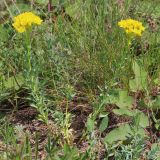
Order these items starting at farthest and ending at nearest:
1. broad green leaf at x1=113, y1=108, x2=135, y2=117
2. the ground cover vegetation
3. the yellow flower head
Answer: broad green leaf at x1=113, y1=108, x2=135, y2=117 → the ground cover vegetation → the yellow flower head

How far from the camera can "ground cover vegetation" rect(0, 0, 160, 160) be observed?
1698 mm

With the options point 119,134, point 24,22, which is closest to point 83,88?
point 119,134

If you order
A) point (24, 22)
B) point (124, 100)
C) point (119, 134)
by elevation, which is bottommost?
point (119, 134)

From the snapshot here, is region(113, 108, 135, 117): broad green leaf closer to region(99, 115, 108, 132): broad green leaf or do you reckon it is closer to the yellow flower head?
region(99, 115, 108, 132): broad green leaf

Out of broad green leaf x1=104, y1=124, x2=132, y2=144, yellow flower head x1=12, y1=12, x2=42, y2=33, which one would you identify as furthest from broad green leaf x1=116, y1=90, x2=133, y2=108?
yellow flower head x1=12, y1=12, x2=42, y2=33

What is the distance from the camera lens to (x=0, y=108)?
2105mm

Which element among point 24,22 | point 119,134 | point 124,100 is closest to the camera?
point 24,22

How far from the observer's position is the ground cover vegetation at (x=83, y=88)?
5.57ft

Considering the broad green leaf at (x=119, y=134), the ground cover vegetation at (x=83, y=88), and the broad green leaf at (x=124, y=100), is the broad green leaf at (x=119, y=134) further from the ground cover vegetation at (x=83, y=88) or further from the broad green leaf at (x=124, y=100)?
the broad green leaf at (x=124, y=100)

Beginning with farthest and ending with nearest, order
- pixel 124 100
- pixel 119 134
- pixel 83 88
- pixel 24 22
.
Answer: pixel 83 88 < pixel 124 100 < pixel 119 134 < pixel 24 22

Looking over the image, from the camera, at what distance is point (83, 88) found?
6.68ft

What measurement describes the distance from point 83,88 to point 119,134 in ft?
1.16

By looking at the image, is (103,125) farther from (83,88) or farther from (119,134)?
(83,88)

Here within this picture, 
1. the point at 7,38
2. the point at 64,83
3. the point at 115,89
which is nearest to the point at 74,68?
the point at 64,83
